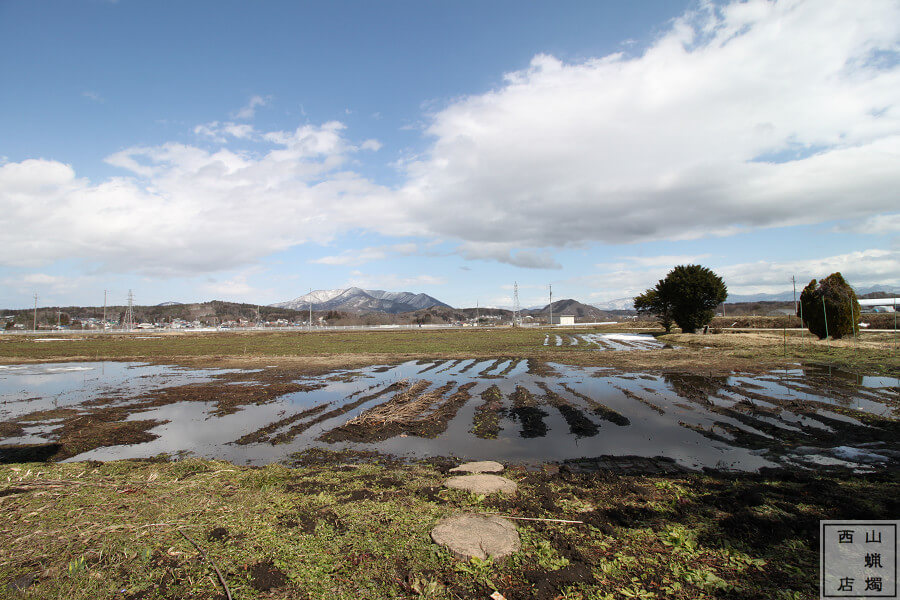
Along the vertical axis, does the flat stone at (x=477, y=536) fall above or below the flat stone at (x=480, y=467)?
above

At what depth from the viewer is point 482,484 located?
689 cm

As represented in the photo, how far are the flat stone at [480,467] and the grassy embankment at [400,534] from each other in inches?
23.7

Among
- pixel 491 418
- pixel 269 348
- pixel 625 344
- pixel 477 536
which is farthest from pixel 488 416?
pixel 269 348

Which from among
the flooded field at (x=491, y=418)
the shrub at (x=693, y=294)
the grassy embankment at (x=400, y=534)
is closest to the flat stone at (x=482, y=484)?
the grassy embankment at (x=400, y=534)

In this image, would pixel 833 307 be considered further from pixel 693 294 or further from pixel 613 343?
pixel 613 343

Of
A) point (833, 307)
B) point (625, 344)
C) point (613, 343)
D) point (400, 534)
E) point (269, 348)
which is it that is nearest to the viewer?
point (400, 534)

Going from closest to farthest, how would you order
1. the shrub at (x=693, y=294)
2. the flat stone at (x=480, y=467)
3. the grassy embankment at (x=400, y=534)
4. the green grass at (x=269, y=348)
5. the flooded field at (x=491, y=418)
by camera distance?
the grassy embankment at (x=400, y=534), the flat stone at (x=480, y=467), the flooded field at (x=491, y=418), the green grass at (x=269, y=348), the shrub at (x=693, y=294)

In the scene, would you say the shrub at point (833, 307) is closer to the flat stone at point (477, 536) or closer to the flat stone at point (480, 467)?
the flat stone at point (480, 467)

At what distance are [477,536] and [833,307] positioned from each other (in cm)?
3807

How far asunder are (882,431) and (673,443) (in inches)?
209

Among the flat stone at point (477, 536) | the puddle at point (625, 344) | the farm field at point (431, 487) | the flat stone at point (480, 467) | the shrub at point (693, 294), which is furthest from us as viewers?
the shrub at point (693, 294)

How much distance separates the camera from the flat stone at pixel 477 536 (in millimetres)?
4887

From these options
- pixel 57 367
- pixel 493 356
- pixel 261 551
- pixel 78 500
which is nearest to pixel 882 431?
pixel 261 551

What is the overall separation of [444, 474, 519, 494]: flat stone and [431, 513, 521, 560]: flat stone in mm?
914
